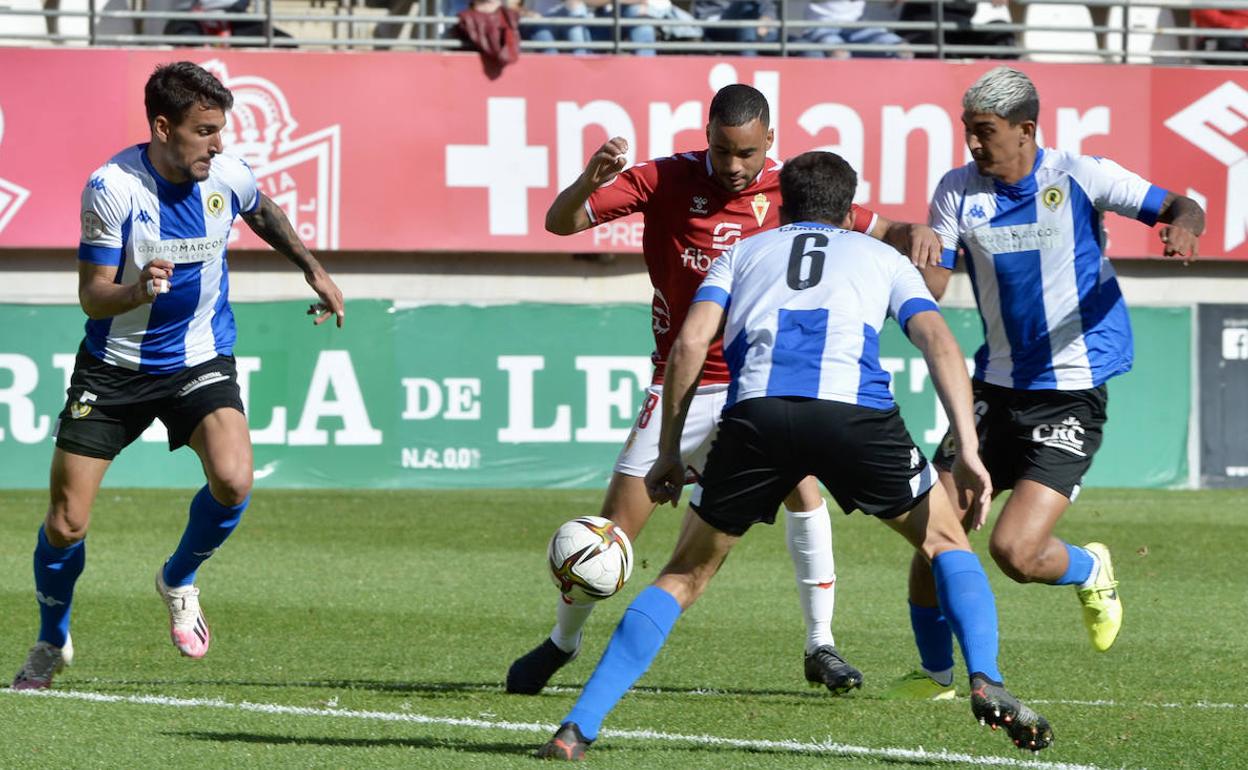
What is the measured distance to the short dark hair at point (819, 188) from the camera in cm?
559

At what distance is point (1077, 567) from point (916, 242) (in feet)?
4.92

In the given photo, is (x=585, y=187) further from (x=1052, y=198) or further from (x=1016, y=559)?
(x=1016, y=559)

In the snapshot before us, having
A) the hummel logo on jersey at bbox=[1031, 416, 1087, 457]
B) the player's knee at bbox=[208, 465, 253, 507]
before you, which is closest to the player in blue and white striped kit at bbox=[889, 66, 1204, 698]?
the hummel logo on jersey at bbox=[1031, 416, 1087, 457]

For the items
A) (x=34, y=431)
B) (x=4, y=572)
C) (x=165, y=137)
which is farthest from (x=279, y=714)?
(x=34, y=431)

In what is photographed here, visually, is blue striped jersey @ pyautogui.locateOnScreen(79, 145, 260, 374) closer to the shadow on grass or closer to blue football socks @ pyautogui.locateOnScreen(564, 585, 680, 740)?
the shadow on grass

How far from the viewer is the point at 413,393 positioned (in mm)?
15969

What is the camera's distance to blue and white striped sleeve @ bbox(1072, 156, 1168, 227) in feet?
22.5

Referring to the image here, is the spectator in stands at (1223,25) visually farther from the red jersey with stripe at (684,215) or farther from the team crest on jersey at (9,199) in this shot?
the red jersey with stripe at (684,215)

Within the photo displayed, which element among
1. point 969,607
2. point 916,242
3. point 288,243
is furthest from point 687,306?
point 969,607

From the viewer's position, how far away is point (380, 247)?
16.7 meters

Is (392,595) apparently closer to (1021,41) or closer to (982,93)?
(982,93)

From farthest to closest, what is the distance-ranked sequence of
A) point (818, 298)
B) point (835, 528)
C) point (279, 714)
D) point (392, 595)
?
point (835, 528) < point (392, 595) < point (279, 714) < point (818, 298)

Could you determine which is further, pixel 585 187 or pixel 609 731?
pixel 585 187

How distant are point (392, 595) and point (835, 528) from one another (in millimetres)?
4465
